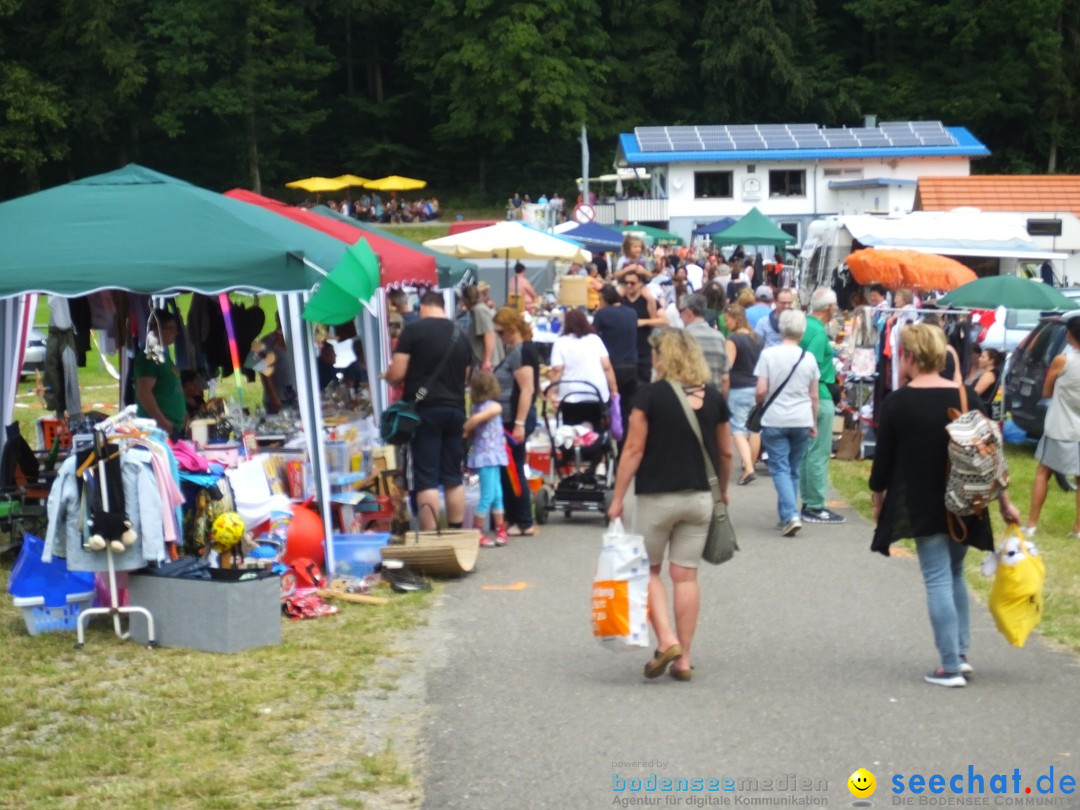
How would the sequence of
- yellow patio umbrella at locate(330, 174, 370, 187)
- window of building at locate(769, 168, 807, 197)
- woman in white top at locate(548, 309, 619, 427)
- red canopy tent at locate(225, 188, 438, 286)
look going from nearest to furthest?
woman in white top at locate(548, 309, 619, 427)
red canopy tent at locate(225, 188, 438, 286)
window of building at locate(769, 168, 807, 197)
yellow patio umbrella at locate(330, 174, 370, 187)

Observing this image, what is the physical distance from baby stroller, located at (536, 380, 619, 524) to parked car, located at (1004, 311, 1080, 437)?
561 cm

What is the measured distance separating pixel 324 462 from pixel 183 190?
7.38 feet

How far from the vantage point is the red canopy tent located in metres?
13.5

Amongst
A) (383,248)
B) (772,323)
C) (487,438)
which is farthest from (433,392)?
(772,323)

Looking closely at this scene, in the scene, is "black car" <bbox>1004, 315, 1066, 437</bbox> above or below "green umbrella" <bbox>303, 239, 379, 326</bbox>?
below

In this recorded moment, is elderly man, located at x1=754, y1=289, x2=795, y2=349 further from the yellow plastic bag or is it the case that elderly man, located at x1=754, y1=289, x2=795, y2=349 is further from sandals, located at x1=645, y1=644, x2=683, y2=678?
sandals, located at x1=645, y1=644, x2=683, y2=678

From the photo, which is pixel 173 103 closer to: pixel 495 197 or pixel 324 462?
pixel 495 197

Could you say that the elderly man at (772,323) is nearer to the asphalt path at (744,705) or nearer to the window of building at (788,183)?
the asphalt path at (744,705)

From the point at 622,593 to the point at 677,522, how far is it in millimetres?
443

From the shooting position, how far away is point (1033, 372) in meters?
16.1

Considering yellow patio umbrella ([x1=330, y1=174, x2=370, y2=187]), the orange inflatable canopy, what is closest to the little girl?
the orange inflatable canopy

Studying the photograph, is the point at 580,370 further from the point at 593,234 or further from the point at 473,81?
the point at 473,81

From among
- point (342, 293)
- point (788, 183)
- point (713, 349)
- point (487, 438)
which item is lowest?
point (487, 438)

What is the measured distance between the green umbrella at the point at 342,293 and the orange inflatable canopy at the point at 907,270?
15538 mm
